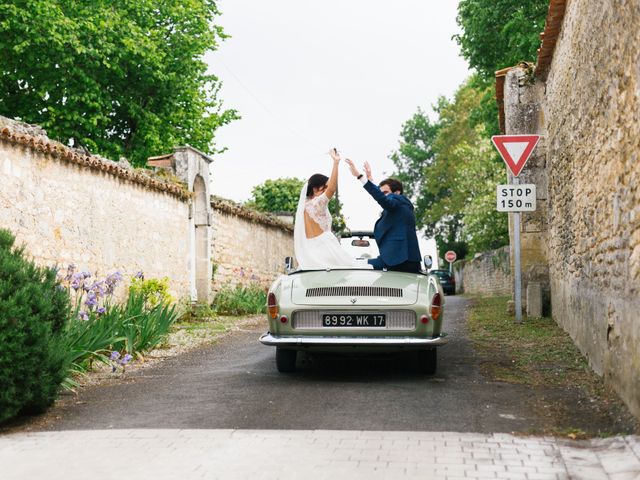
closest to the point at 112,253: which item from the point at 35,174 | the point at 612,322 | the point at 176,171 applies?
the point at 35,174

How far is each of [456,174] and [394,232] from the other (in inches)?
1543

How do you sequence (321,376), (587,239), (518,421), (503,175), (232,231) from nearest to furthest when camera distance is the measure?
(518,421) → (321,376) → (587,239) → (232,231) → (503,175)

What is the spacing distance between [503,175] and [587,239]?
29592mm

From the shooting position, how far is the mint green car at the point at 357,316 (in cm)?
662

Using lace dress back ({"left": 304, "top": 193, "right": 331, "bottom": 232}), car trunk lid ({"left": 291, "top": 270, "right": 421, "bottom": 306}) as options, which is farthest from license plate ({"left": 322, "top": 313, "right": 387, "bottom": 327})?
lace dress back ({"left": 304, "top": 193, "right": 331, "bottom": 232})

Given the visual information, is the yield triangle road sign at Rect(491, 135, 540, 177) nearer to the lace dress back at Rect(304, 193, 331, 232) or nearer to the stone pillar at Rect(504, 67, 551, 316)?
the stone pillar at Rect(504, 67, 551, 316)

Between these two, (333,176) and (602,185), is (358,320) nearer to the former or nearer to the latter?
(333,176)

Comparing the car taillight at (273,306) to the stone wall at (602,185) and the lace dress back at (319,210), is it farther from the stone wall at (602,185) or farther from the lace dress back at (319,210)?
the stone wall at (602,185)

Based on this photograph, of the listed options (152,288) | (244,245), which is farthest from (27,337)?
(244,245)

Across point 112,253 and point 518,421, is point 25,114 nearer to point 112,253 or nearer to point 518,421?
point 112,253

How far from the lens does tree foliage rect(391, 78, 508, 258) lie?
117 feet

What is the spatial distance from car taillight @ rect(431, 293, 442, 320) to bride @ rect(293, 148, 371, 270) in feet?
3.62

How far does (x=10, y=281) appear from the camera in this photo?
213 inches

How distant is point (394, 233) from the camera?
306 inches
